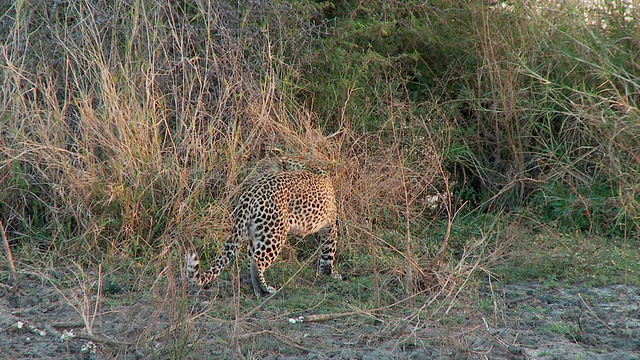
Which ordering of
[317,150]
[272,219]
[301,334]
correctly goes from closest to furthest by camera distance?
[301,334]
[272,219]
[317,150]

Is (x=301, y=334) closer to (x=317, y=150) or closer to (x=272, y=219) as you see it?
(x=272, y=219)

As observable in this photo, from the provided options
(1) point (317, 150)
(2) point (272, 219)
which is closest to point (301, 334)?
(2) point (272, 219)

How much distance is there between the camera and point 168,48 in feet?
19.5

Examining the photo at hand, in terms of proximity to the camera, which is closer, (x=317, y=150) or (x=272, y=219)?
(x=272, y=219)

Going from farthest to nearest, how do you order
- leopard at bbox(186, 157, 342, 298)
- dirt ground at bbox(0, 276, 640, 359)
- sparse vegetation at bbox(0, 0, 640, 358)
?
1. leopard at bbox(186, 157, 342, 298)
2. sparse vegetation at bbox(0, 0, 640, 358)
3. dirt ground at bbox(0, 276, 640, 359)

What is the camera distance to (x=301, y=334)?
4.21 m

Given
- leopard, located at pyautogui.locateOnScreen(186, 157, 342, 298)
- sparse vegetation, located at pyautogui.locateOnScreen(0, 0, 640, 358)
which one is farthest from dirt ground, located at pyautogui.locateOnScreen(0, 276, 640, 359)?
leopard, located at pyautogui.locateOnScreen(186, 157, 342, 298)

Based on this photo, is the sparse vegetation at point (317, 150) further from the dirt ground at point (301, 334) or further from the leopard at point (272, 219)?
the leopard at point (272, 219)

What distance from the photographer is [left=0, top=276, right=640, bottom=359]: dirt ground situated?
389 centimetres

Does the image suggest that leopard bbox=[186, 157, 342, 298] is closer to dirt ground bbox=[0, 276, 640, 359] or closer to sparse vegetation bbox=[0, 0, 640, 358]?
sparse vegetation bbox=[0, 0, 640, 358]

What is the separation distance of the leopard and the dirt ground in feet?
1.55

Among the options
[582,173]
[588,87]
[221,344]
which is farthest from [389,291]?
[588,87]

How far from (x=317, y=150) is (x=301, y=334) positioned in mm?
1981

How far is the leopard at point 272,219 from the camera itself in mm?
5016
